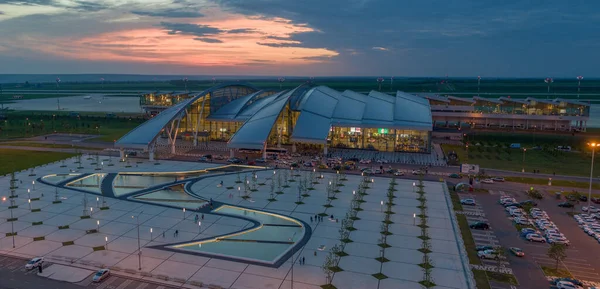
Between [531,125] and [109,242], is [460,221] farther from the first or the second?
[531,125]

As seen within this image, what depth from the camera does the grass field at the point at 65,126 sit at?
103000mm

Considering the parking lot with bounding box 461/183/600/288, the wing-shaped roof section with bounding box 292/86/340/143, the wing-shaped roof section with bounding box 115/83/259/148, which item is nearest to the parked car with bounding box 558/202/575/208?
the parking lot with bounding box 461/183/600/288

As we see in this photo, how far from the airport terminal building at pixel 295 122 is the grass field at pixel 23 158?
12599 mm

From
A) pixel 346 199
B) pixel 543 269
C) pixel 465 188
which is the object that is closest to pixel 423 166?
pixel 465 188

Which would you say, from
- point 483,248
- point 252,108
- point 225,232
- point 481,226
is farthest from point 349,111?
point 483,248

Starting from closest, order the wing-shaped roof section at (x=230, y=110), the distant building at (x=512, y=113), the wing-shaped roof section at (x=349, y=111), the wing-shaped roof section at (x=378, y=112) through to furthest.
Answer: the wing-shaped roof section at (x=378, y=112), the wing-shaped roof section at (x=349, y=111), the wing-shaped roof section at (x=230, y=110), the distant building at (x=512, y=113)

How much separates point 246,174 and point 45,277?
1334 inches

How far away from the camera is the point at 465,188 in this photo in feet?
186

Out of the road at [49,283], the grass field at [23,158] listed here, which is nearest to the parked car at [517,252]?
the road at [49,283]

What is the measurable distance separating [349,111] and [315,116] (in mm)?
8783

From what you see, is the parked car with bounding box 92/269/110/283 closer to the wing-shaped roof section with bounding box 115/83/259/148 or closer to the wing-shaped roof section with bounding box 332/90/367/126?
the wing-shaped roof section with bounding box 115/83/259/148

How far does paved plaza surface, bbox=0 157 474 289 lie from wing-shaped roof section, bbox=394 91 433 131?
87.5 feet

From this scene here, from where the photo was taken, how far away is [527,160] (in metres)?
75.2

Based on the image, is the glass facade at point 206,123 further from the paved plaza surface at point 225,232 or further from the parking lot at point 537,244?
the parking lot at point 537,244
